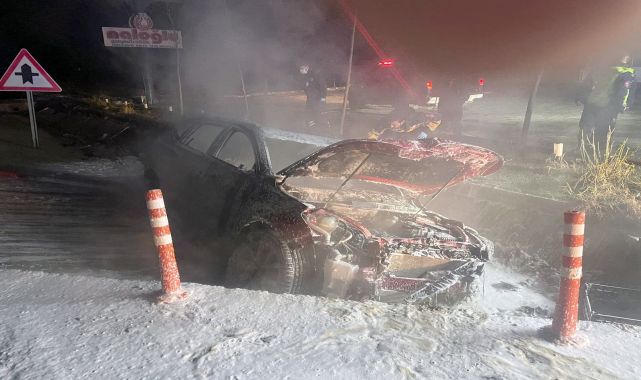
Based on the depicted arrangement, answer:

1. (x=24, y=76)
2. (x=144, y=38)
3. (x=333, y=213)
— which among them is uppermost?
(x=144, y=38)

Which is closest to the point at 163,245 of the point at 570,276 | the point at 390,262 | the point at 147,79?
the point at 390,262

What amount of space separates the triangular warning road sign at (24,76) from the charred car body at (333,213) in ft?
15.1

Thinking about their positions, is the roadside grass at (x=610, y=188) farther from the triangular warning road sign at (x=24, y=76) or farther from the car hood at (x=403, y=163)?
the triangular warning road sign at (x=24, y=76)

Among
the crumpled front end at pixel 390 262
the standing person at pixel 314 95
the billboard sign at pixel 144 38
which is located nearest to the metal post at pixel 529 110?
the standing person at pixel 314 95

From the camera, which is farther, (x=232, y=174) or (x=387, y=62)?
(x=387, y=62)

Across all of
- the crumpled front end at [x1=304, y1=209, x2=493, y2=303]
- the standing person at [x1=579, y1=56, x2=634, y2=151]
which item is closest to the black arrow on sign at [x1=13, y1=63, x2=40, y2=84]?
the crumpled front end at [x1=304, y1=209, x2=493, y2=303]

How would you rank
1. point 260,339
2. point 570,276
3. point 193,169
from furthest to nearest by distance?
point 193,169 → point 570,276 → point 260,339

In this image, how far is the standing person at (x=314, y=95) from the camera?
11.2 m

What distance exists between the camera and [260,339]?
8.54 ft

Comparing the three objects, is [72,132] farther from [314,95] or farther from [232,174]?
[232,174]

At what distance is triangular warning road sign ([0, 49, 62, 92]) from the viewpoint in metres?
7.56

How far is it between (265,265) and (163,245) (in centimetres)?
81

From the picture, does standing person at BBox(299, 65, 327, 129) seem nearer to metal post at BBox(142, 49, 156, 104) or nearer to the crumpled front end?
metal post at BBox(142, 49, 156, 104)

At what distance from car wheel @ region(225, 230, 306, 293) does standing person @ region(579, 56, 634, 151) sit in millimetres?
6693
